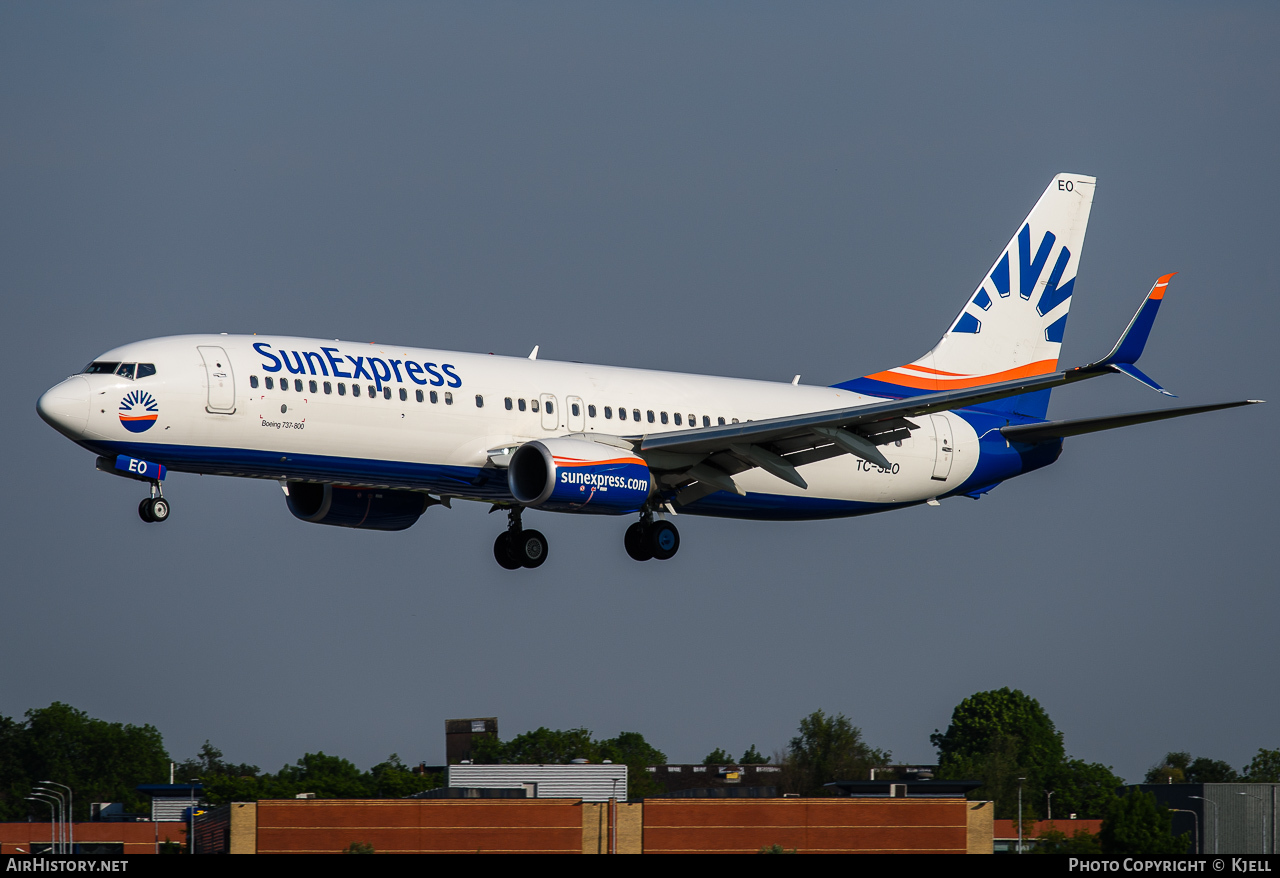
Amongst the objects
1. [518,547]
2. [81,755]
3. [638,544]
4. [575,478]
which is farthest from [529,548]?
[81,755]

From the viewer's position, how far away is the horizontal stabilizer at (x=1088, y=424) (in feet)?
128

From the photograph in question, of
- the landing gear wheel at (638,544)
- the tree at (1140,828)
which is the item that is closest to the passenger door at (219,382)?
the landing gear wheel at (638,544)

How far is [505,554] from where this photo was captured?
4462 cm

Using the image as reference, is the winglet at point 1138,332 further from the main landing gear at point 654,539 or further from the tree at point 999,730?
the tree at point 999,730

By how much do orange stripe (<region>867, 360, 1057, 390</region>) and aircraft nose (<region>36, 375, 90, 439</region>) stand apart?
82.2 ft

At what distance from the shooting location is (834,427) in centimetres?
4034

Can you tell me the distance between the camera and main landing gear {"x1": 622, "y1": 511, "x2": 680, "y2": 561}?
43844mm

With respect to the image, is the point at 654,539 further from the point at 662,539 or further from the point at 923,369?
the point at 923,369

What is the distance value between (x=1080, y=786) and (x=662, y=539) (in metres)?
77.6

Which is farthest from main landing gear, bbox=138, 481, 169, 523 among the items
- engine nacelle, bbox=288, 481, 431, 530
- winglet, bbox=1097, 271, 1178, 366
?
winglet, bbox=1097, 271, 1178, 366

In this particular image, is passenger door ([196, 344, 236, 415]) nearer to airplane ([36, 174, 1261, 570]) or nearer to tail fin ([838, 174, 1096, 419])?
airplane ([36, 174, 1261, 570])

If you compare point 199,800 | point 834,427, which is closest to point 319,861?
point 834,427

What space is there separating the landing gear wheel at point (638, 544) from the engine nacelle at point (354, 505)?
584cm

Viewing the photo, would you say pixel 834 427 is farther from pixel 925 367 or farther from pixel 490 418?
pixel 925 367
